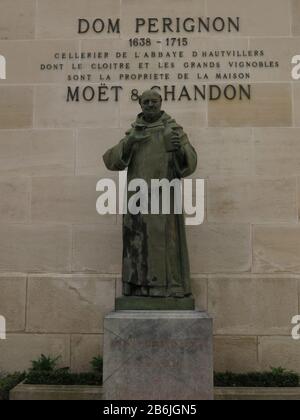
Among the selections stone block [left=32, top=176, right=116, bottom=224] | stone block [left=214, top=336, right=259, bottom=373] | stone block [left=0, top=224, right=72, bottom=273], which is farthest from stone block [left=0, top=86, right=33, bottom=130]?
stone block [left=214, top=336, right=259, bottom=373]

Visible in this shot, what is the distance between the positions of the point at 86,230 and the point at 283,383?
3698 mm

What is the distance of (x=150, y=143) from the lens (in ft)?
22.7

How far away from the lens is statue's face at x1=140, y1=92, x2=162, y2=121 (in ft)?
22.6

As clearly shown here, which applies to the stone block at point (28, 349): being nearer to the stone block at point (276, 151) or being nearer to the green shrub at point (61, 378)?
the green shrub at point (61, 378)

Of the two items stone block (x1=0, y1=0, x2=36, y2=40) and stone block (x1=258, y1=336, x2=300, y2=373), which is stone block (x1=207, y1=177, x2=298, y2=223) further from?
stone block (x1=0, y1=0, x2=36, y2=40)

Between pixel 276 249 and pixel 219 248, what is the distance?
0.88 meters

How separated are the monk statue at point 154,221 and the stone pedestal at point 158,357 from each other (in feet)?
1.63

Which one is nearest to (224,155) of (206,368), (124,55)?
(124,55)

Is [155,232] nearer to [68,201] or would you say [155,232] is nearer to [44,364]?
[68,201]

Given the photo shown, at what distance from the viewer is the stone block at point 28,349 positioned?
8.28 meters

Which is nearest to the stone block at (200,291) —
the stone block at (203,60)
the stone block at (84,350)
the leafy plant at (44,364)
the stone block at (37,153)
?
the stone block at (84,350)

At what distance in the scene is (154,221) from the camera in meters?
6.68

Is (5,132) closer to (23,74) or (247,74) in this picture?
(23,74)

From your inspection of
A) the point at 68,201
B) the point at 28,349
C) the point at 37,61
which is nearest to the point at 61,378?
the point at 28,349
